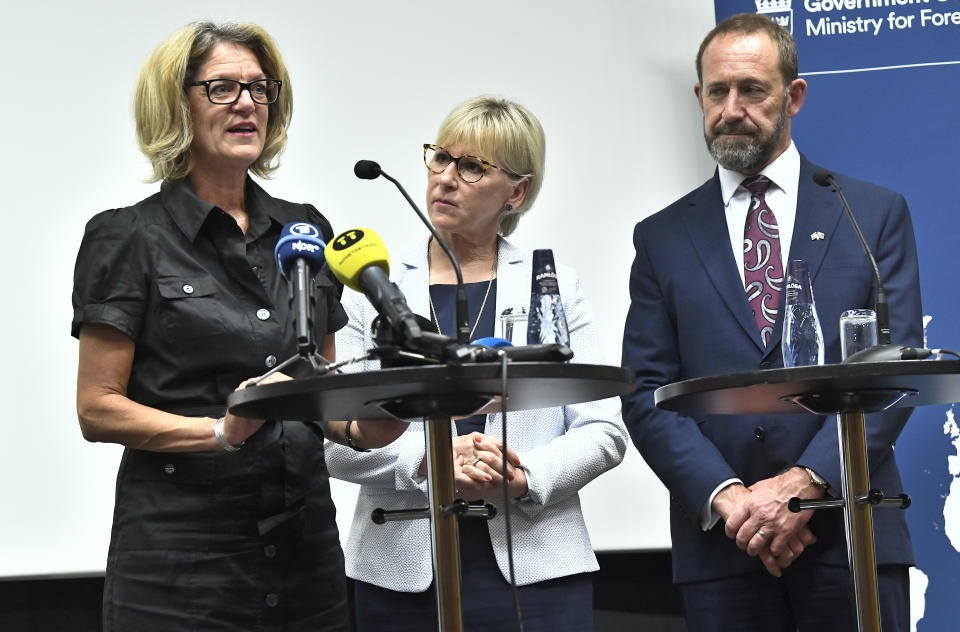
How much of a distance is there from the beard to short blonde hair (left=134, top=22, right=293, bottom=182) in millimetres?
1254

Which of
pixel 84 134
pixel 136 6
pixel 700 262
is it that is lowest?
pixel 700 262

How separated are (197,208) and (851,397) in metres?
1.37

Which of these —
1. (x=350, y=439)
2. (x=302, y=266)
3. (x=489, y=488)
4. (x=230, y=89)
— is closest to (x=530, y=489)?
(x=489, y=488)

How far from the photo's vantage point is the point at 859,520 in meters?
2.18

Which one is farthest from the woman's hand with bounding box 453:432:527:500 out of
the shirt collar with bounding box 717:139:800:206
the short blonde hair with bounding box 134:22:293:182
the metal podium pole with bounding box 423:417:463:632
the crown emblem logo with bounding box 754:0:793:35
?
the crown emblem logo with bounding box 754:0:793:35

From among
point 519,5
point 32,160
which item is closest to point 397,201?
point 519,5

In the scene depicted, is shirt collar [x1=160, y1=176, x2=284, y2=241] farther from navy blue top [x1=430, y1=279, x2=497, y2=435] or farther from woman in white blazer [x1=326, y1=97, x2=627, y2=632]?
navy blue top [x1=430, y1=279, x2=497, y2=435]

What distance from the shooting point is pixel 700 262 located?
295cm

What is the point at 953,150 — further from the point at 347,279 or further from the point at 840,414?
the point at 347,279

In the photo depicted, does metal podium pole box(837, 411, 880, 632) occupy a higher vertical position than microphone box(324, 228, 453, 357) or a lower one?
lower

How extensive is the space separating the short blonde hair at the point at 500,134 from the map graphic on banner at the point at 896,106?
42.3 inches

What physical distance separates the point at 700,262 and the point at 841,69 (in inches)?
45.8

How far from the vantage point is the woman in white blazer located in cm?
254

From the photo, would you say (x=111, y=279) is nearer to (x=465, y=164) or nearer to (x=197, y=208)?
(x=197, y=208)
